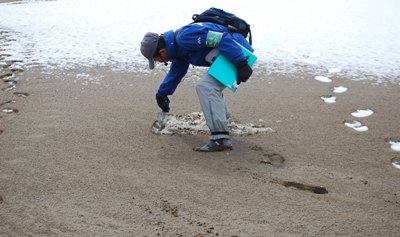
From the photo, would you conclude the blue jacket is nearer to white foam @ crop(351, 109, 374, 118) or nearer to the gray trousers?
the gray trousers

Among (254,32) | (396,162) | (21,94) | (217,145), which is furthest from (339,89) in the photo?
(21,94)

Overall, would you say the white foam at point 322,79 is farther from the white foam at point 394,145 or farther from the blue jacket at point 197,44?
the blue jacket at point 197,44

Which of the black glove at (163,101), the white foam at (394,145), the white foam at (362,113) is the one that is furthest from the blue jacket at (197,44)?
the white foam at (362,113)

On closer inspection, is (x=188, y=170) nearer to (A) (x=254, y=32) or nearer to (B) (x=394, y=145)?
(B) (x=394, y=145)

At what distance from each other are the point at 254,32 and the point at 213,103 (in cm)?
590

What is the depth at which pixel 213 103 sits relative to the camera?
3.73 meters

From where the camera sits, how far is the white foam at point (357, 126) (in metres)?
4.46

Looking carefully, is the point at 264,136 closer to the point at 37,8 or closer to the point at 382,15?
the point at 382,15

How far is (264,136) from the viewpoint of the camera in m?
4.23

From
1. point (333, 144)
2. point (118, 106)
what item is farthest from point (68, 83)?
point (333, 144)

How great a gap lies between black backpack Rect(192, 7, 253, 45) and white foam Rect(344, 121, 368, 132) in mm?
1565

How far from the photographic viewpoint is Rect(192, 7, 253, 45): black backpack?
376 cm

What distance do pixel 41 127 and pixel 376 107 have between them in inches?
146

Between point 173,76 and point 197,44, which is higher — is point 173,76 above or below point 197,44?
below
